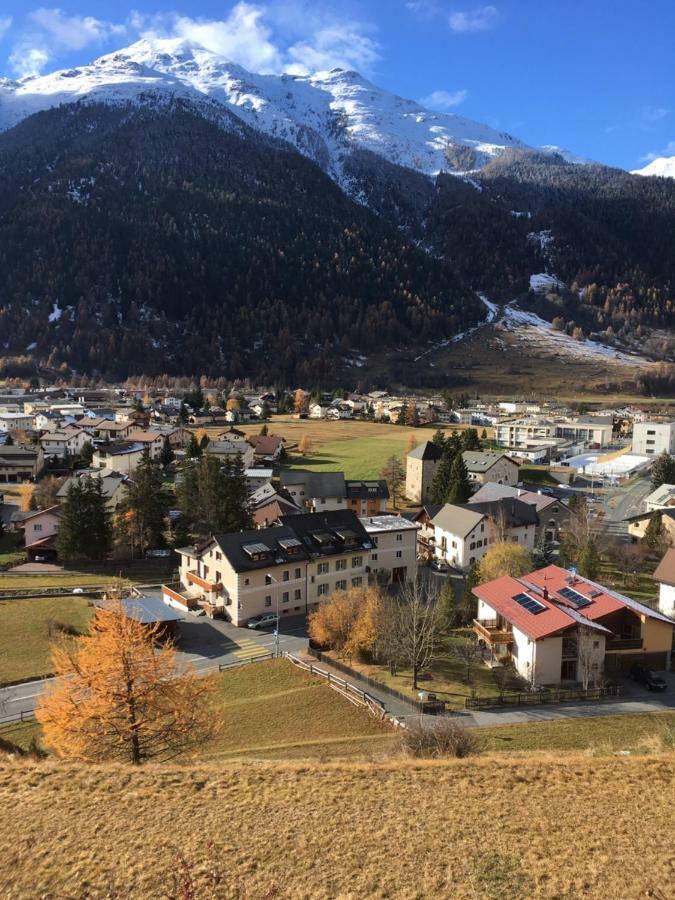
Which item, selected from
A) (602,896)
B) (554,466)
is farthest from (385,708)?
(554,466)

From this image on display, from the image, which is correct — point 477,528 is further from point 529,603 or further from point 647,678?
point 647,678

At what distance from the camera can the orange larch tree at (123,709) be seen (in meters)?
18.2

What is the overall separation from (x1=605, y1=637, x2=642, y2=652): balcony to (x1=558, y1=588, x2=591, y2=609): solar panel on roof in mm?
2004

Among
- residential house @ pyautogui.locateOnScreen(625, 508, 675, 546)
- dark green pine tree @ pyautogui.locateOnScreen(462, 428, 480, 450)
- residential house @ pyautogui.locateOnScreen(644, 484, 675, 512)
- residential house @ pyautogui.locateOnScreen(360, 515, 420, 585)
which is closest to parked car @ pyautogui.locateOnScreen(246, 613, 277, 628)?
residential house @ pyautogui.locateOnScreen(360, 515, 420, 585)

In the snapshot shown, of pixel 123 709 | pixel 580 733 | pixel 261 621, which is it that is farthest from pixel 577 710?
pixel 123 709

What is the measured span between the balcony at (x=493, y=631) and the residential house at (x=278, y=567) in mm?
10188

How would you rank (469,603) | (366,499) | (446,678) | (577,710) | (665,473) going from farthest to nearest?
(665,473) → (366,499) → (469,603) → (446,678) → (577,710)

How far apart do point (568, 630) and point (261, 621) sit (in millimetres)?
16750

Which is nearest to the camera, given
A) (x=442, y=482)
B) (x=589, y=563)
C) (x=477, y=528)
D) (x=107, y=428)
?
(x=589, y=563)

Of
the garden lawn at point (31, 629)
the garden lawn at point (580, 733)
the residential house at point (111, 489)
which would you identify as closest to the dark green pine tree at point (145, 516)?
the residential house at point (111, 489)

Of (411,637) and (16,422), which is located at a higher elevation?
(16,422)

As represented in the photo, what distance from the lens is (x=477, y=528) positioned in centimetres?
4741

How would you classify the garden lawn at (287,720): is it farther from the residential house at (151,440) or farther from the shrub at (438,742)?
the residential house at (151,440)

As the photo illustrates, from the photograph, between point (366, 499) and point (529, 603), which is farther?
point (366, 499)
